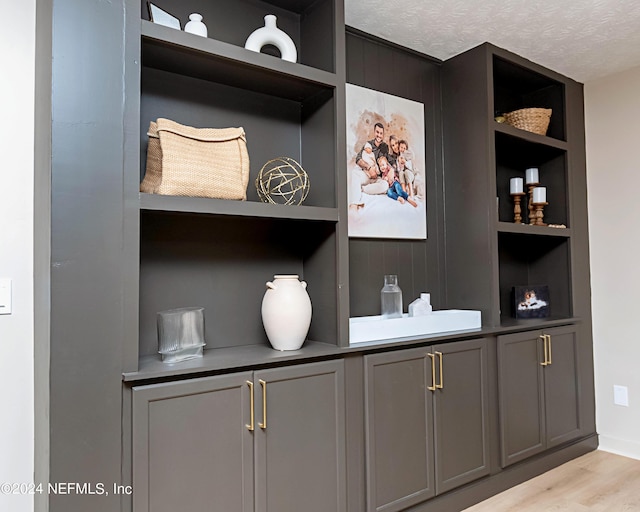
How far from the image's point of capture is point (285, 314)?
6.40ft

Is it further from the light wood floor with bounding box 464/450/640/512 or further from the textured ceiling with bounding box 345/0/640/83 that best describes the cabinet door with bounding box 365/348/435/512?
the textured ceiling with bounding box 345/0/640/83

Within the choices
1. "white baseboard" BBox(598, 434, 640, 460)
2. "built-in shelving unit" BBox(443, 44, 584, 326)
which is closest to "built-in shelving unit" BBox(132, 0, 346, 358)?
"built-in shelving unit" BBox(443, 44, 584, 326)

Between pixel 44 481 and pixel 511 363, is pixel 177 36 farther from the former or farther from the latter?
pixel 511 363

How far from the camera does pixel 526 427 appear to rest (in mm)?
2758

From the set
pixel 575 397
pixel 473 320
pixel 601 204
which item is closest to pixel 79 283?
pixel 473 320

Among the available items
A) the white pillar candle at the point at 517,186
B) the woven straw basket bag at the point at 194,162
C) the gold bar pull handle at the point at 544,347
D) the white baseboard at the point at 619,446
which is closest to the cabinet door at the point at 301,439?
the woven straw basket bag at the point at 194,162

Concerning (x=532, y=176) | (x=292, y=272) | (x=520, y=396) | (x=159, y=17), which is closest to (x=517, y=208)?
(x=532, y=176)

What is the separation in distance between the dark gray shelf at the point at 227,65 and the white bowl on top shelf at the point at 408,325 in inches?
42.2

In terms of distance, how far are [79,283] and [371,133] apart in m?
1.70

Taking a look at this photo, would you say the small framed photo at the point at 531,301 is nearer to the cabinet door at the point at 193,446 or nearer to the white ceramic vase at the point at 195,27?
the cabinet door at the point at 193,446

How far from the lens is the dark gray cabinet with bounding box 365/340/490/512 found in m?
2.13

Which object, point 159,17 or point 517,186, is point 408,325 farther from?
point 159,17

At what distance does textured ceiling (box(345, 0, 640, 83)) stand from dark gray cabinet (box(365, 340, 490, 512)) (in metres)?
1.64

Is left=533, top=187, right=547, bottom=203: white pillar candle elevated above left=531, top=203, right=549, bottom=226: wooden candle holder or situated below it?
above
